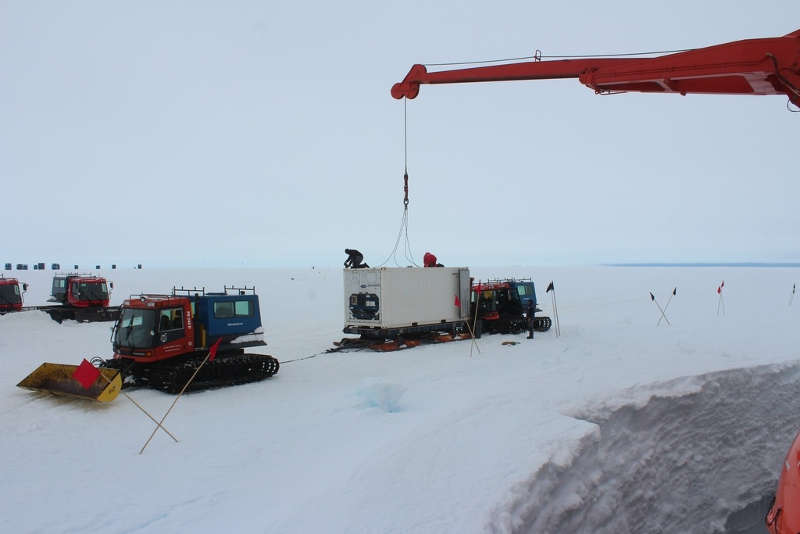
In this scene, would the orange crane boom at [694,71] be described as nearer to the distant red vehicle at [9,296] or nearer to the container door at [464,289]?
the container door at [464,289]

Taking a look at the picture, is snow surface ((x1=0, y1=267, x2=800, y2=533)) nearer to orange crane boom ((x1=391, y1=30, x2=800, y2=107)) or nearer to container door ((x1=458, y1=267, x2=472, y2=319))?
container door ((x1=458, y1=267, x2=472, y2=319))

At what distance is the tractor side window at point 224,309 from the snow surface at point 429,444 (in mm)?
1868

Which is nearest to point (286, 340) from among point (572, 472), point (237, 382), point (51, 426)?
point (237, 382)

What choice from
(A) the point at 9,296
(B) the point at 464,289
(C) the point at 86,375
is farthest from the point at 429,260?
(A) the point at 9,296

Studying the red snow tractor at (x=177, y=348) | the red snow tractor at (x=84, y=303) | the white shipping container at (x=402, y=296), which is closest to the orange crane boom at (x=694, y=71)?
the white shipping container at (x=402, y=296)

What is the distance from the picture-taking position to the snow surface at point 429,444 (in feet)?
21.7

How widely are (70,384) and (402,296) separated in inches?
412

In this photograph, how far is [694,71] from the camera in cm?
1062

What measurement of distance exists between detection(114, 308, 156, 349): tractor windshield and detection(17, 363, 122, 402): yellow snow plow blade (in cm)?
103

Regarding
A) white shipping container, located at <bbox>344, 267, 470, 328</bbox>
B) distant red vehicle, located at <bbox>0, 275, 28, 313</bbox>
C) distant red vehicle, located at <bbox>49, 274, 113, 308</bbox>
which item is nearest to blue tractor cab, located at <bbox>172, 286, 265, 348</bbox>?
white shipping container, located at <bbox>344, 267, 470, 328</bbox>

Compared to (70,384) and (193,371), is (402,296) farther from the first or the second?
(70,384)

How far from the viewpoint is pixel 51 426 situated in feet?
31.6

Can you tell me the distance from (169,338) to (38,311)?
2133cm

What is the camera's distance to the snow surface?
6.63 meters
